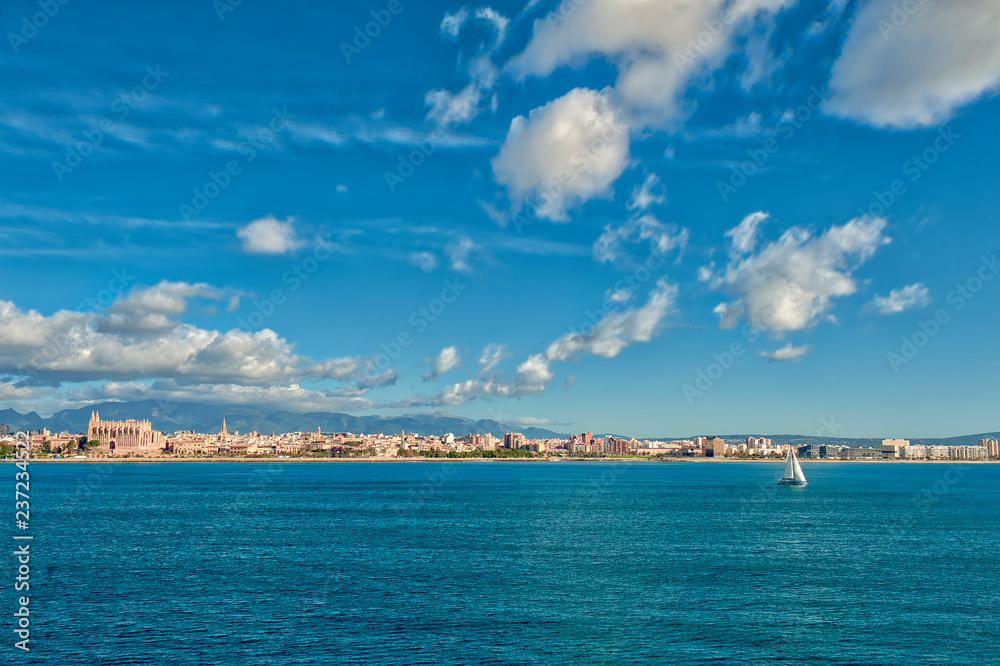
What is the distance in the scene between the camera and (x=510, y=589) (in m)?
45.7

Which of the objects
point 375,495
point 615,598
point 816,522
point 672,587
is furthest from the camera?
point 375,495

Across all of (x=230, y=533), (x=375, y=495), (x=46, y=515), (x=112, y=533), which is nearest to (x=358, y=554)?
(x=230, y=533)

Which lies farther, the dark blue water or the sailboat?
the sailboat

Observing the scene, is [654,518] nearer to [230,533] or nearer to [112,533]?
[230,533]

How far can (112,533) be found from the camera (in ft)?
231

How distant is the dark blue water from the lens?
33844 millimetres

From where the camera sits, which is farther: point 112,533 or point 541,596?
point 112,533

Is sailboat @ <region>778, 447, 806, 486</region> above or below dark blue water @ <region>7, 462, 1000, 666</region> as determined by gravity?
below

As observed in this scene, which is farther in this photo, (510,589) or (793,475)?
(793,475)

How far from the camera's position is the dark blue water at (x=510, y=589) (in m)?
33.8

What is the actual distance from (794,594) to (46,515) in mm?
84889

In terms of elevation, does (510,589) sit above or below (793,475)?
above

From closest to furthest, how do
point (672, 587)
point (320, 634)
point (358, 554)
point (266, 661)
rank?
point (266, 661)
point (320, 634)
point (672, 587)
point (358, 554)

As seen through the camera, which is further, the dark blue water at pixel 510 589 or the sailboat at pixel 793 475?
the sailboat at pixel 793 475
